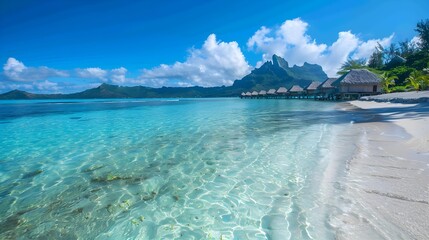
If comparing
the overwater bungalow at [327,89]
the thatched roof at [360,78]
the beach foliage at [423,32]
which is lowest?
the overwater bungalow at [327,89]

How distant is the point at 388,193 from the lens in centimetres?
315

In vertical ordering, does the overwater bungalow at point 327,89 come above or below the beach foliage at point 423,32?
below

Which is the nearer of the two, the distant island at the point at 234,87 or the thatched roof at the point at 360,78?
the thatched roof at the point at 360,78

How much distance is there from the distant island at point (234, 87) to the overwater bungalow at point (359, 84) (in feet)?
359

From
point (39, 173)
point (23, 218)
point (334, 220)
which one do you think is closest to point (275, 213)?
point (334, 220)

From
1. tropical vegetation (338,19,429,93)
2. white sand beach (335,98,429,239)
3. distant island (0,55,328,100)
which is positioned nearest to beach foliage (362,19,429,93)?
tropical vegetation (338,19,429,93)

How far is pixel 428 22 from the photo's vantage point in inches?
1711

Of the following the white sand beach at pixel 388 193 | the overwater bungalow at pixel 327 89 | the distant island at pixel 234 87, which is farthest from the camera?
the distant island at pixel 234 87

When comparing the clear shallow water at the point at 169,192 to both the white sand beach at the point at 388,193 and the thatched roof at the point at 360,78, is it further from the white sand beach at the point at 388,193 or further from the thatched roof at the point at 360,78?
the thatched roof at the point at 360,78

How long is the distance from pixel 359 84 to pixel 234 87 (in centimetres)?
15241

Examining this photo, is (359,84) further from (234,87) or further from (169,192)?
(234,87)

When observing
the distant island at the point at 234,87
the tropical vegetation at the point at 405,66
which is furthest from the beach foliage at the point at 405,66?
the distant island at the point at 234,87

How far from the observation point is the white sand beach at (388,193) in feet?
7.87

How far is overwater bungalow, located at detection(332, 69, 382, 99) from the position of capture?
99.5 feet
